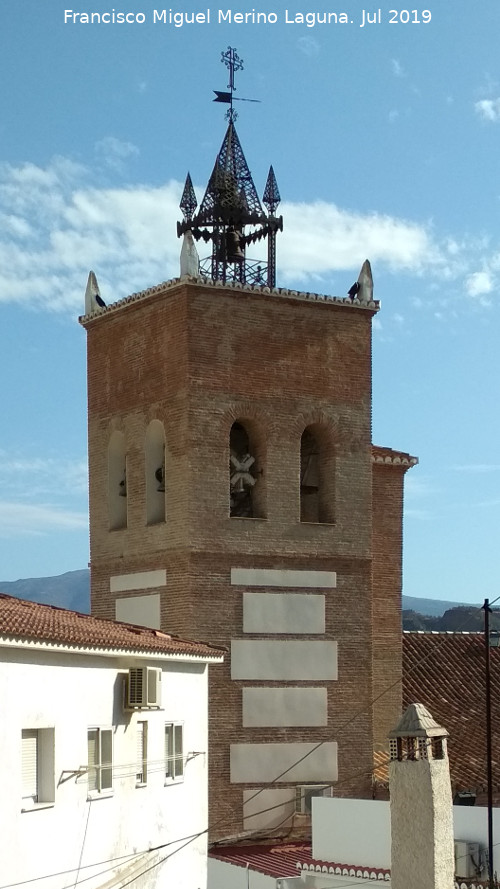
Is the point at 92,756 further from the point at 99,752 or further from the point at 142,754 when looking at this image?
the point at 142,754

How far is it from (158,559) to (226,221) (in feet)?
19.3

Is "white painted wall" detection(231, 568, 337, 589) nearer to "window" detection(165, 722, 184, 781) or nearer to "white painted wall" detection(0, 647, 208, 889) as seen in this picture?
"white painted wall" detection(0, 647, 208, 889)

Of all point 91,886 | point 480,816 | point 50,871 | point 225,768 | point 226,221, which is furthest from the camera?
point 226,221

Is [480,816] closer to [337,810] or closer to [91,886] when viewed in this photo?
[337,810]

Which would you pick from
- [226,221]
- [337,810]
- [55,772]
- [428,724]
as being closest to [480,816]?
[337,810]

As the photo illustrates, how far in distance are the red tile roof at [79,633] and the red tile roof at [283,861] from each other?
3718 mm

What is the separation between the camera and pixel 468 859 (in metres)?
23.5

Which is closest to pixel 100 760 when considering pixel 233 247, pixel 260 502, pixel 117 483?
pixel 260 502

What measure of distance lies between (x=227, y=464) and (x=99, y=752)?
9266 millimetres

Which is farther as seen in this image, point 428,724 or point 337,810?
point 337,810

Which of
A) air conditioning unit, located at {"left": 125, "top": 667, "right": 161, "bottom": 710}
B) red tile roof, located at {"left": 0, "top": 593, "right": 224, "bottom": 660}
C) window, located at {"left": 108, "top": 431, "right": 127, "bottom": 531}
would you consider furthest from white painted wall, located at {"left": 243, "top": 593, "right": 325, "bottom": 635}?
air conditioning unit, located at {"left": 125, "top": 667, "right": 161, "bottom": 710}

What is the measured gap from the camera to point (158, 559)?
27.8m

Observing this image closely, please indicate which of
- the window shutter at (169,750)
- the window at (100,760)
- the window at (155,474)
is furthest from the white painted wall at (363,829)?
the window at (100,760)

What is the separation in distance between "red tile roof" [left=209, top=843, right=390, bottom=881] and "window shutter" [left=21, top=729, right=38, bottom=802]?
8163 mm
